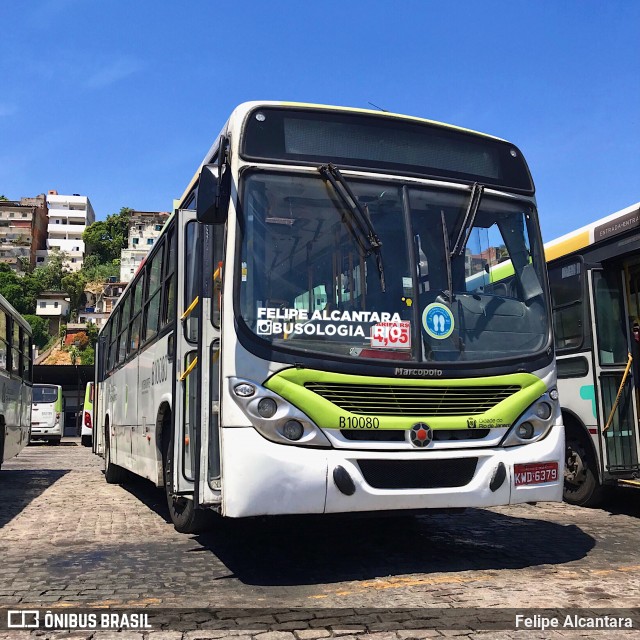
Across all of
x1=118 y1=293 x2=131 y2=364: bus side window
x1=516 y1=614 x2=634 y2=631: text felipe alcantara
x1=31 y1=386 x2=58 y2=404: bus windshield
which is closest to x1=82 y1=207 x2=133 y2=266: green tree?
x1=31 y1=386 x2=58 y2=404: bus windshield

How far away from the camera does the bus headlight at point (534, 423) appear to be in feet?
19.5

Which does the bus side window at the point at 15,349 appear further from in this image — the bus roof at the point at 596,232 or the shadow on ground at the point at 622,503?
the shadow on ground at the point at 622,503

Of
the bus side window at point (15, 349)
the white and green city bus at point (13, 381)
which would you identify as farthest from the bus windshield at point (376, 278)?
the bus side window at point (15, 349)

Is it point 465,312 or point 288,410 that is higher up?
point 465,312

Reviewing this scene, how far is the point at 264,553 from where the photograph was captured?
6.66 metres

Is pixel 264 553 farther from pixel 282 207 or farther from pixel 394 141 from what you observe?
pixel 394 141

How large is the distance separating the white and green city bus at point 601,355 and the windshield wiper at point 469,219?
118 inches

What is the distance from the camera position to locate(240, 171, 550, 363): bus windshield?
5.64 m

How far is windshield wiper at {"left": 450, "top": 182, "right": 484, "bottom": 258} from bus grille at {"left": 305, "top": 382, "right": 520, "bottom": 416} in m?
1.10

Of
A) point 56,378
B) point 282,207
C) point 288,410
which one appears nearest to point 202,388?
point 288,410

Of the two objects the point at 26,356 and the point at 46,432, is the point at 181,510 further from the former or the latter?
the point at 46,432

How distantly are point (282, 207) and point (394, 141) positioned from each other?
3.96ft

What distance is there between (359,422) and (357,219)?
1.55 m

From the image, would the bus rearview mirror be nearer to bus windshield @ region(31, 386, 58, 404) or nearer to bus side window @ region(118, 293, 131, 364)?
bus side window @ region(118, 293, 131, 364)
